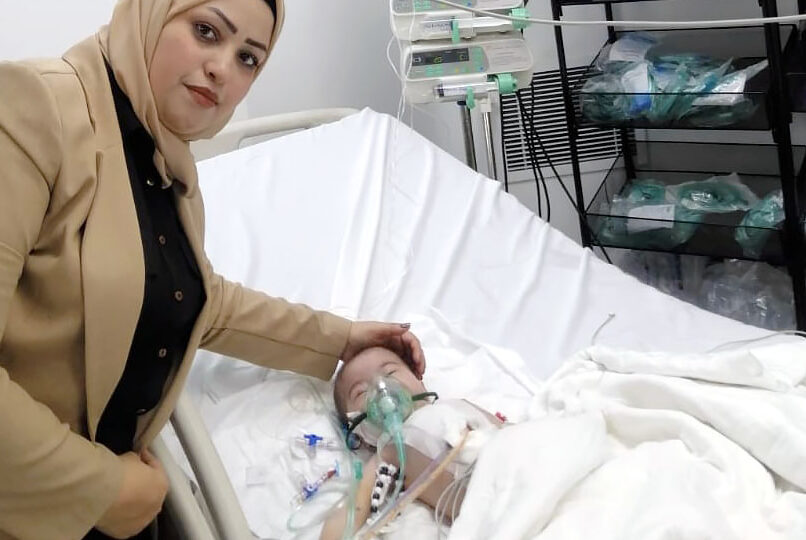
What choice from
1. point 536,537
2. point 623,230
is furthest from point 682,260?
point 536,537

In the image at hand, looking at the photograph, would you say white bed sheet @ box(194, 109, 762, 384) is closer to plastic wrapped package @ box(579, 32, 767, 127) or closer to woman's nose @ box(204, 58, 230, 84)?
plastic wrapped package @ box(579, 32, 767, 127)

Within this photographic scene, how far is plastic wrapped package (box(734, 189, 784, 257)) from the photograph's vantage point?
7.30 feet

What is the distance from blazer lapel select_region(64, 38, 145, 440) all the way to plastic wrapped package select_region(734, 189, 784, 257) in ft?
5.84

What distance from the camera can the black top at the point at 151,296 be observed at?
105cm

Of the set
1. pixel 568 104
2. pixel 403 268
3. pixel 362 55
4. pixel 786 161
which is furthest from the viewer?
pixel 362 55

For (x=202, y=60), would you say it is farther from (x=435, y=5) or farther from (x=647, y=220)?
(x=647, y=220)

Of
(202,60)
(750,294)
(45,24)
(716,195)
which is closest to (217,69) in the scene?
(202,60)

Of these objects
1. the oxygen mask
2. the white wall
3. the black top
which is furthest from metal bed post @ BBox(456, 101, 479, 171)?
the black top

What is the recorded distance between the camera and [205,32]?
41.8 inches

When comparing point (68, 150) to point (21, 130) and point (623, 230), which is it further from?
point (623, 230)

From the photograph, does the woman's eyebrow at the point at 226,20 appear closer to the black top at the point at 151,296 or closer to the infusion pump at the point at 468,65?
the black top at the point at 151,296

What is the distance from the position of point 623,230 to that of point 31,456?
1917 millimetres

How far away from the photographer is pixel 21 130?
88 cm

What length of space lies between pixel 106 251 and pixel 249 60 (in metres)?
0.34
